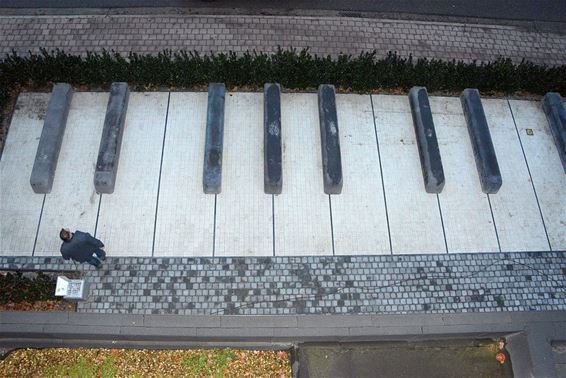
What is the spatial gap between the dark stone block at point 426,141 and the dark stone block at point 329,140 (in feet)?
6.19

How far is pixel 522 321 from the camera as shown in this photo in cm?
983

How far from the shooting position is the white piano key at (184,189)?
10266 mm

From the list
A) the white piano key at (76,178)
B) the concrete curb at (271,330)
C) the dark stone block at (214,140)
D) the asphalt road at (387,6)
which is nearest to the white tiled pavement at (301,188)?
the dark stone block at (214,140)

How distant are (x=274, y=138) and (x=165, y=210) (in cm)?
275

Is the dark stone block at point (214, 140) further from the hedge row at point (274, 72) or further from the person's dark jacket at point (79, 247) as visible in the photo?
the person's dark jacket at point (79, 247)

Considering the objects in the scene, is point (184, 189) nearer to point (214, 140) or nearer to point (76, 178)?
point (214, 140)

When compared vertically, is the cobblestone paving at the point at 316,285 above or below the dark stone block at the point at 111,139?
below

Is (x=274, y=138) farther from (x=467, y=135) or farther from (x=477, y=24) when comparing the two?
(x=477, y=24)

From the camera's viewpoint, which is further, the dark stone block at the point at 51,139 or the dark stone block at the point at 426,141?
the dark stone block at the point at 426,141

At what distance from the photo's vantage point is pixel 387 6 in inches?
552

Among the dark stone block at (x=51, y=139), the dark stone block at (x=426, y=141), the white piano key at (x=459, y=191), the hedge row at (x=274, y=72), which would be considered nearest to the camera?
the dark stone block at (x=51, y=139)

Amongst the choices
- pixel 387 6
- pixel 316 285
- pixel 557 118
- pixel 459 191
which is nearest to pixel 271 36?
pixel 387 6

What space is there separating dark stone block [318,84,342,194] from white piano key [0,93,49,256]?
5.94 m

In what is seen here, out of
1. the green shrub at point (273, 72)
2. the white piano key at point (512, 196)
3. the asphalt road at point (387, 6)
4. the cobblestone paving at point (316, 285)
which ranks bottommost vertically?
the cobblestone paving at point (316, 285)
